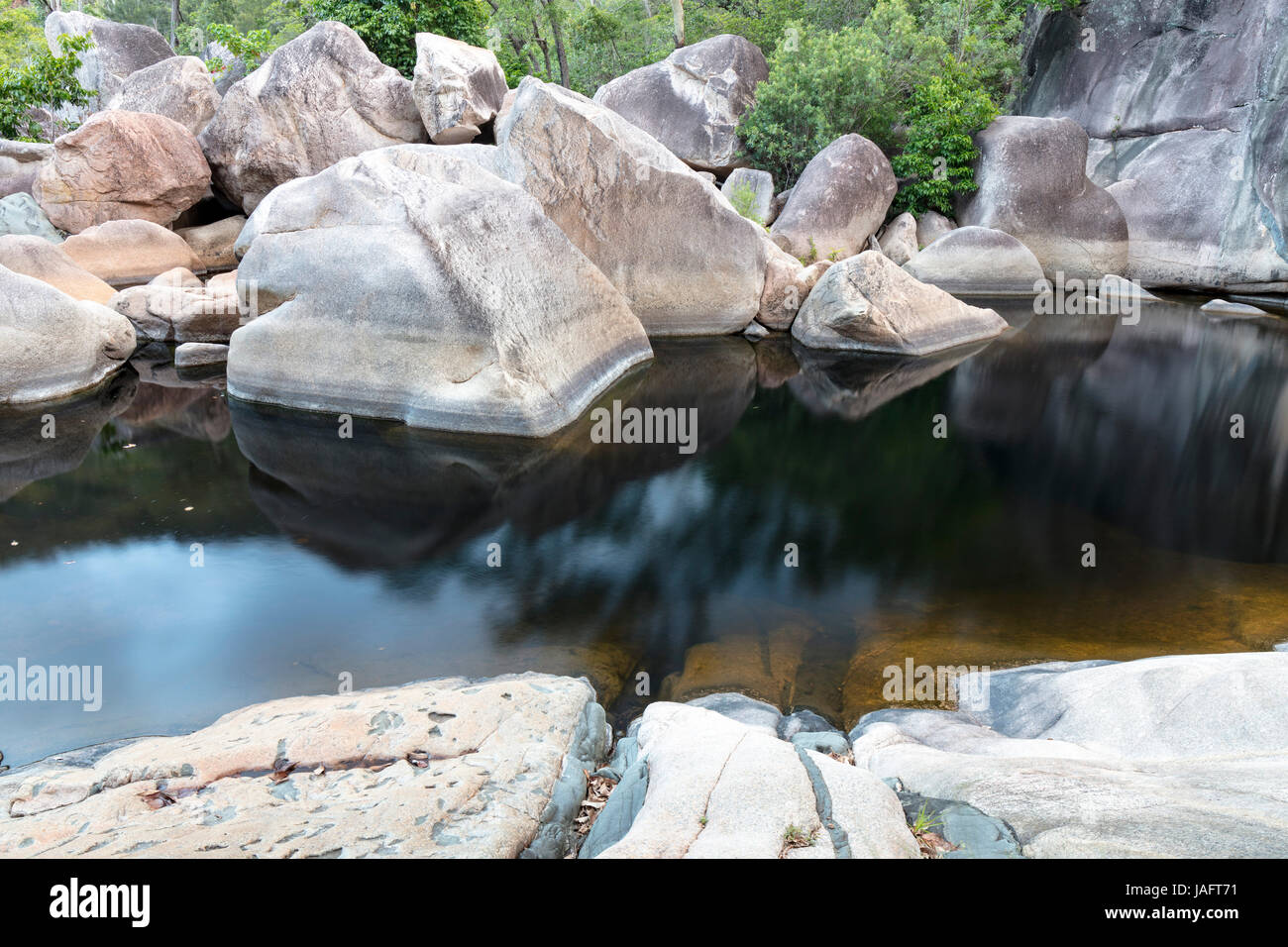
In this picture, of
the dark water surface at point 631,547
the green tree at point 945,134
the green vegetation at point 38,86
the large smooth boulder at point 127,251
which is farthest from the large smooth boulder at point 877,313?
the green vegetation at point 38,86

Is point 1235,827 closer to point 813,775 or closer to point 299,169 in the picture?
point 813,775

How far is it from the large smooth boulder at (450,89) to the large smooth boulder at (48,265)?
7.33 metres

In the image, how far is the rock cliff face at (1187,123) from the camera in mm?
17875

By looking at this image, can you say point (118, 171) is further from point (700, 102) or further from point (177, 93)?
point (700, 102)

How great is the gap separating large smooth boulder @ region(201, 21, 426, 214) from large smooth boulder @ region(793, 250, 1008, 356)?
1003cm

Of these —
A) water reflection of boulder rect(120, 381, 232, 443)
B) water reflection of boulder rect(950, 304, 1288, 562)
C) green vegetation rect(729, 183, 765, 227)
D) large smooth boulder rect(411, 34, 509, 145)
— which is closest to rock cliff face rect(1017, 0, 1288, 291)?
water reflection of boulder rect(950, 304, 1288, 562)

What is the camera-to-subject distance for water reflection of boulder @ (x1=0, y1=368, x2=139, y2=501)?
28.8ft

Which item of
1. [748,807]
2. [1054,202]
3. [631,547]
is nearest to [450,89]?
[631,547]

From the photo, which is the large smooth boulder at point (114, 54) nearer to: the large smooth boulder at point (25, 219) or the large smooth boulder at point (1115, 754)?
the large smooth boulder at point (25, 219)

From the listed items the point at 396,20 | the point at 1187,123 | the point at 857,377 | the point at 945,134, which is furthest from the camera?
the point at 945,134

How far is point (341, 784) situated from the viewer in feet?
12.0

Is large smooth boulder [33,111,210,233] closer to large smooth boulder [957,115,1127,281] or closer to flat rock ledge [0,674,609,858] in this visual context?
flat rock ledge [0,674,609,858]

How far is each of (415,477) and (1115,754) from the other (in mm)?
6598
